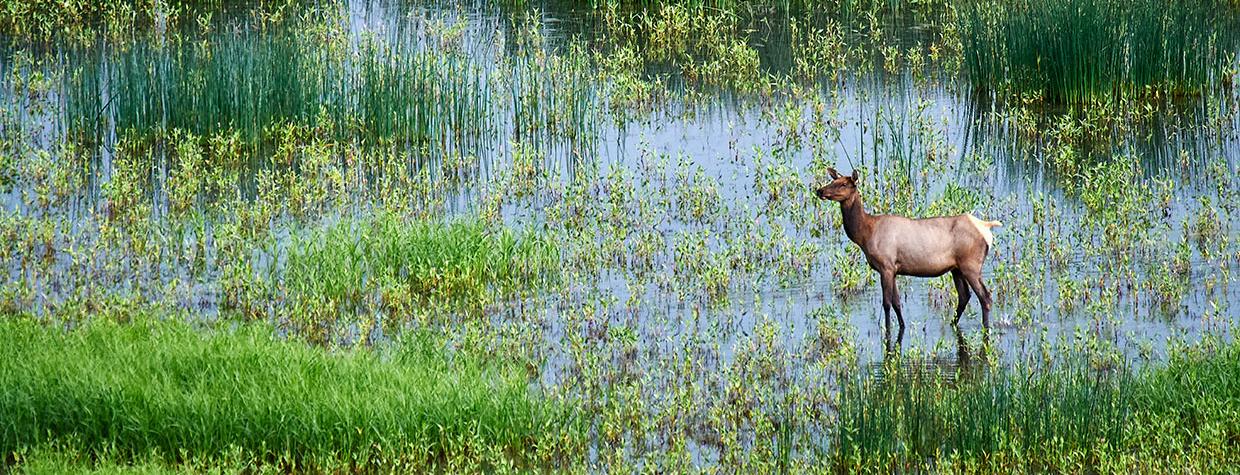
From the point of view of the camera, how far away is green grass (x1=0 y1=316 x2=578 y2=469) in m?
9.02

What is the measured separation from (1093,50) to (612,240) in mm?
6032

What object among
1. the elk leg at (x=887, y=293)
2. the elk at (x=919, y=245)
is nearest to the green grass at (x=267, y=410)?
the elk leg at (x=887, y=293)

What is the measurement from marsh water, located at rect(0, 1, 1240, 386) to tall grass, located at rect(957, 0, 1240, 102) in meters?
0.28

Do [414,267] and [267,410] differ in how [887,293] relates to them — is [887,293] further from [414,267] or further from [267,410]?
[267,410]

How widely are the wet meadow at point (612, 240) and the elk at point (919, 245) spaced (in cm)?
29

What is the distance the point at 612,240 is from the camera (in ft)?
42.8

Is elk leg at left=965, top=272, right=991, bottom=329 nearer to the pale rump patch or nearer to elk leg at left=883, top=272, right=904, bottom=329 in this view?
the pale rump patch

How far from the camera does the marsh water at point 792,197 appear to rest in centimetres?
1120

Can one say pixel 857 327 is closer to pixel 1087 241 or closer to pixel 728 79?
pixel 1087 241

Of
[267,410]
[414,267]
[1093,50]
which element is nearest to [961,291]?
[414,267]

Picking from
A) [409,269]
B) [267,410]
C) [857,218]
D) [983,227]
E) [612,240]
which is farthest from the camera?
[612,240]

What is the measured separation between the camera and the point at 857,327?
11250mm

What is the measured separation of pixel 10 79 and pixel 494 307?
849 centimetres

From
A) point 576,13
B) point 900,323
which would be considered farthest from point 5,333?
point 576,13
